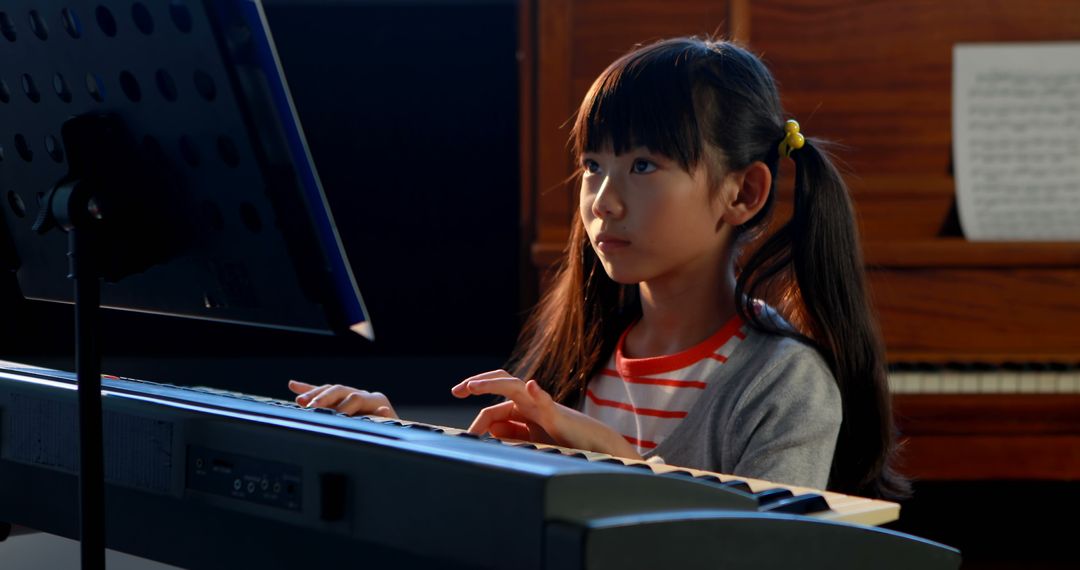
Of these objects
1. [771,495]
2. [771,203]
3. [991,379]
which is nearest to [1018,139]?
[991,379]

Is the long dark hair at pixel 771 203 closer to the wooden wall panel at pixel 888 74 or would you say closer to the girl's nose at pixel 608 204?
the girl's nose at pixel 608 204

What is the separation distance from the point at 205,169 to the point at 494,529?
0.35 meters

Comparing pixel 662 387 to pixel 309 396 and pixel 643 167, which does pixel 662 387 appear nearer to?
pixel 643 167

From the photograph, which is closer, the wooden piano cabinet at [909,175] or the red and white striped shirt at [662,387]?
the red and white striped shirt at [662,387]

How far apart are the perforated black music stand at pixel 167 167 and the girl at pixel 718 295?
14.1 inches

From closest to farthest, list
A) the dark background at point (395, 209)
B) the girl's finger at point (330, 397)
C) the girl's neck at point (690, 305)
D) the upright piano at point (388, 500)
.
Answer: the upright piano at point (388, 500) < the girl's finger at point (330, 397) < the girl's neck at point (690, 305) < the dark background at point (395, 209)

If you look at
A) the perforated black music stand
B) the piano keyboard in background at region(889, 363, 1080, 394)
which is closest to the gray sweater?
the perforated black music stand

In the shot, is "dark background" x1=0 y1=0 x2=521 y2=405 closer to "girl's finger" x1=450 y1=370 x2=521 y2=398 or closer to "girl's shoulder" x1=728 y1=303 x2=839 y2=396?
"girl's shoulder" x1=728 y1=303 x2=839 y2=396

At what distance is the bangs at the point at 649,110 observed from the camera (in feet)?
4.34

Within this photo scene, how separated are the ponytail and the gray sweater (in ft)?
0.17

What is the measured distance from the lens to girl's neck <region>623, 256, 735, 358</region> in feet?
4.65

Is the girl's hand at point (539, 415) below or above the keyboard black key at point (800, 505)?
below

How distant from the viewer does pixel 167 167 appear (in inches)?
34.3

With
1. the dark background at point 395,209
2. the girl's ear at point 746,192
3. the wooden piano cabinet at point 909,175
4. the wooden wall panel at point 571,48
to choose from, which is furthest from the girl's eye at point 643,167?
the dark background at point 395,209
